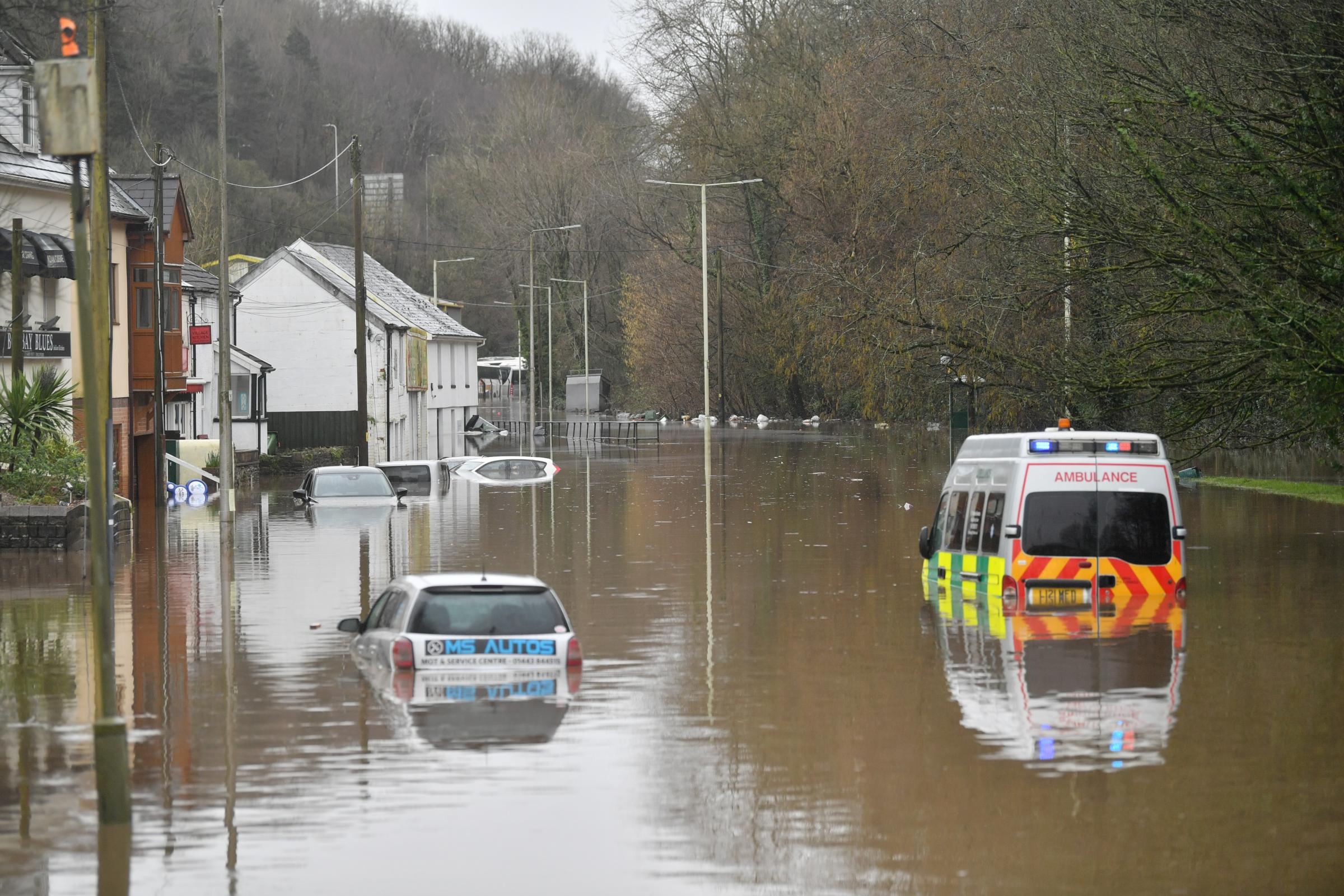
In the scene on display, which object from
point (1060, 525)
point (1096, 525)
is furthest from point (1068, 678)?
point (1096, 525)

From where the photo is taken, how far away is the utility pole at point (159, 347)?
1470 inches

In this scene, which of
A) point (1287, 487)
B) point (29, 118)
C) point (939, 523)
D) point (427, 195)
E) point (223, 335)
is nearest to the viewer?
point (939, 523)

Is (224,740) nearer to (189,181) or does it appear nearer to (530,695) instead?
(530,695)

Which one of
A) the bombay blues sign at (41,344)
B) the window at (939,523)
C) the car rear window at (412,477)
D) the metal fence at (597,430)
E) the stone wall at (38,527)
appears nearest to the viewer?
the window at (939,523)

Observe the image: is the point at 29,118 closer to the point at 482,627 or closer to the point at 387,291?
the point at 482,627

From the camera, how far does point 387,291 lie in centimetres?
7706

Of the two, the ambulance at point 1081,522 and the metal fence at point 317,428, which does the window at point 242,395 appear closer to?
the metal fence at point 317,428

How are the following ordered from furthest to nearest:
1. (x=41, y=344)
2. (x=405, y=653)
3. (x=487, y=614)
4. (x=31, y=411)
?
(x=41, y=344)
(x=31, y=411)
(x=487, y=614)
(x=405, y=653)

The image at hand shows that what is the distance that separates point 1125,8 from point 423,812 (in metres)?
23.2

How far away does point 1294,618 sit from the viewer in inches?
800

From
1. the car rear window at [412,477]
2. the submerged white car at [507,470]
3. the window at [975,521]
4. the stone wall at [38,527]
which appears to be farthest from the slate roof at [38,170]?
the window at [975,521]

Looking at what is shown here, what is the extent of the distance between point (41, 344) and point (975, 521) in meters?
23.5

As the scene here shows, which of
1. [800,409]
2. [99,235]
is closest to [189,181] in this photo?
[800,409]

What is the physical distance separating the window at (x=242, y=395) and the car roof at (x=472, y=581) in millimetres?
47735
